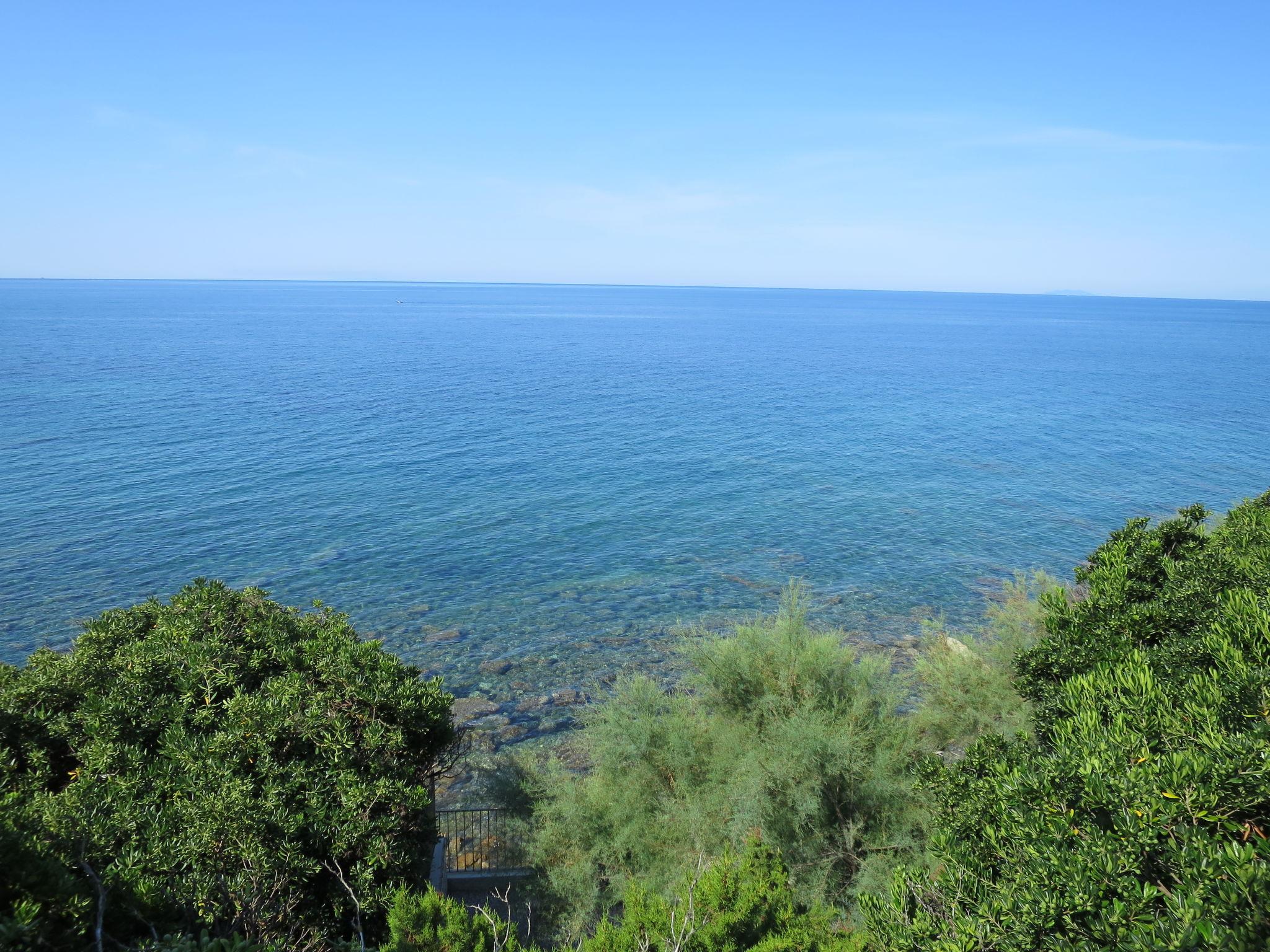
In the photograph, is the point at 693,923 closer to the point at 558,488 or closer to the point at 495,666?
the point at 495,666

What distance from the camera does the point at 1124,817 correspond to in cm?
623

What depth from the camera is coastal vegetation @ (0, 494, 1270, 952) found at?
20.5 feet

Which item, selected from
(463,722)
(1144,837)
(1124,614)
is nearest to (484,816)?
(463,722)

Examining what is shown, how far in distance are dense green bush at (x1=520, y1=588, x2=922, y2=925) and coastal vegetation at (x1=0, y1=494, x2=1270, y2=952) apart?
6 cm

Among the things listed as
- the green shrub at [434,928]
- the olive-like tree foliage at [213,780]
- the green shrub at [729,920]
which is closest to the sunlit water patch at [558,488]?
the olive-like tree foliage at [213,780]

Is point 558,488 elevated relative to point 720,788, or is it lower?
lower

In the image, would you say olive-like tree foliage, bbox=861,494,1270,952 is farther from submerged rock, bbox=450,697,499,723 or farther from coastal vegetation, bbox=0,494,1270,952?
submerged rock, bbox=450,697,499,723

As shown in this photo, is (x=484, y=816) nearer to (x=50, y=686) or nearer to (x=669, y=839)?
(x=669, y=839)

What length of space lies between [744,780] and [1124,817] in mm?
8608

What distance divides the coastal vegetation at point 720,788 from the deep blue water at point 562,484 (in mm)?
10704

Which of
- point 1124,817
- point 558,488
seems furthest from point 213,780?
point 558,488

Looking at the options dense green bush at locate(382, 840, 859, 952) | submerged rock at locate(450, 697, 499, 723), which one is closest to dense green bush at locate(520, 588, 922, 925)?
dense green bush at locate(382, 840, 859, 952)

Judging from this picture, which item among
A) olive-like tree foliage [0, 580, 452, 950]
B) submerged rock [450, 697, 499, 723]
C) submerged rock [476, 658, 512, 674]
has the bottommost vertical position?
submerged rock [450, 697, 499, 723]

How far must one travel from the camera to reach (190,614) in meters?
13.1
